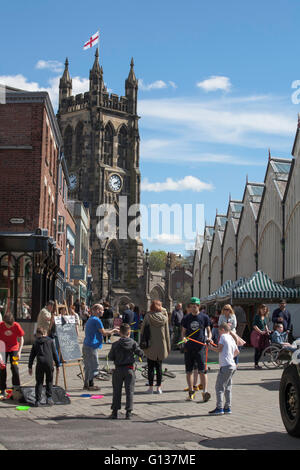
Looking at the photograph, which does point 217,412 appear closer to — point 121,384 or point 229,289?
point 121,384

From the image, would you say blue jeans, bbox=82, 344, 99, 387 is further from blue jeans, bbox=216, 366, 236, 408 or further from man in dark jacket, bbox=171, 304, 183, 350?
man in dark jacket, bbox=171, 304, 183, 350

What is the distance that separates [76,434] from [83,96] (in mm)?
87404

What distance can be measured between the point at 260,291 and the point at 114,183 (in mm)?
66386

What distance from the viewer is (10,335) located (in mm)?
11828

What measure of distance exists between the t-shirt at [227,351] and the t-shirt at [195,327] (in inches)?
47.8

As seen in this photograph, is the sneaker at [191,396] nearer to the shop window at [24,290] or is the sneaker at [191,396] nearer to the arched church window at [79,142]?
the shop window at [24,290]

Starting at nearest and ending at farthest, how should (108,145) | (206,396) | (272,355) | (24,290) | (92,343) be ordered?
1. (206,396)
2. (92,343)
3. (272,355)
4. (24,290)
5. (108,145)

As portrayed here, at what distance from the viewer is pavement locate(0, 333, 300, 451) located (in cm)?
739

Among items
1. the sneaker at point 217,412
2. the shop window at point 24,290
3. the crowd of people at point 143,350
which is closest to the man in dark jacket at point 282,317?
the crowd of people at point 143,350

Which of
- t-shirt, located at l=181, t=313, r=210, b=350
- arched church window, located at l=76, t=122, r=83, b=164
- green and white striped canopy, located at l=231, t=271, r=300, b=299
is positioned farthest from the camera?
arched church window, located at l=76, t=122, r=83, b=164

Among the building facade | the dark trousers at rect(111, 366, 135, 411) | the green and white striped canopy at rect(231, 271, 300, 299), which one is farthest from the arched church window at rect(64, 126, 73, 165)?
the dark trousers at rect(111, 366, 135, 411)

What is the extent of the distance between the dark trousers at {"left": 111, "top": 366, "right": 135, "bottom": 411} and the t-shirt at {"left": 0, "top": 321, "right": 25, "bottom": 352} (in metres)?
2.85

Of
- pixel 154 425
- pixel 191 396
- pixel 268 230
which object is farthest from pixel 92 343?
pixel 268 230
